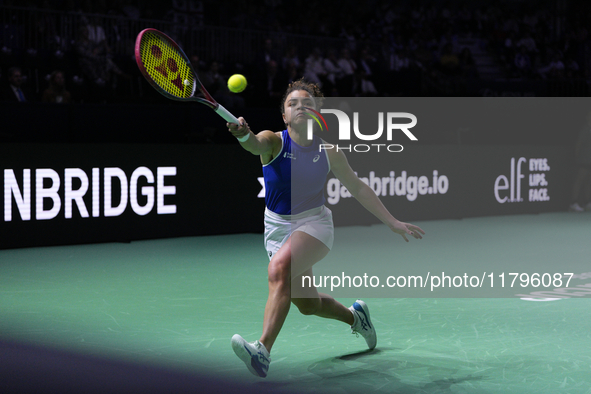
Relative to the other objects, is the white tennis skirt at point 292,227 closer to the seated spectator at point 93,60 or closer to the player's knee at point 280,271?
the player's knee at point 280,271

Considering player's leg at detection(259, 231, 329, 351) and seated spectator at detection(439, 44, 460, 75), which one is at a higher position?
seated spectator at detection(439, 44, 460, 75)

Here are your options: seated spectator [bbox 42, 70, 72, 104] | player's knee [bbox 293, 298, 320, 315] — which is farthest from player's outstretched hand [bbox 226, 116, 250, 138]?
seated spectator [bbox 42, 70, 72, 104]

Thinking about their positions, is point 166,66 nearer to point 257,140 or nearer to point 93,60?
point 257,140

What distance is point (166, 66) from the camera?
4867mm

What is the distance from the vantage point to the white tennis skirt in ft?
15.5

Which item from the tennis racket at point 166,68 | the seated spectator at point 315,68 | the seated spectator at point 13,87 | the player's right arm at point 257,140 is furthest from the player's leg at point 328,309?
the seated spectator at point 315,68

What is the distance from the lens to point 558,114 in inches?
784

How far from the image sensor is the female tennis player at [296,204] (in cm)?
449

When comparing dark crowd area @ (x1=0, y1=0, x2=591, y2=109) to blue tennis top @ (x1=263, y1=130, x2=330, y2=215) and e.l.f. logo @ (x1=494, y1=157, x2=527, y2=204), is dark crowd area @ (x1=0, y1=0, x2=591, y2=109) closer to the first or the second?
e.l.f. logo @ (x1=494, y1=157, x2=527, y2=204)

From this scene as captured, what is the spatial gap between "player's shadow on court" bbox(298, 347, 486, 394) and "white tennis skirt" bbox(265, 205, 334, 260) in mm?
784

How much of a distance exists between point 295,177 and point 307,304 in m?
0.83

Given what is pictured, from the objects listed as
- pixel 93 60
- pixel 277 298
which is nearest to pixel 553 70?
pixel 93 60

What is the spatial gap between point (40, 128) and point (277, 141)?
274 inches

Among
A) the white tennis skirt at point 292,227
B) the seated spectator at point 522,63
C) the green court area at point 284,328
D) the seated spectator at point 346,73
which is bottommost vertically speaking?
the green court area at point 284,328
